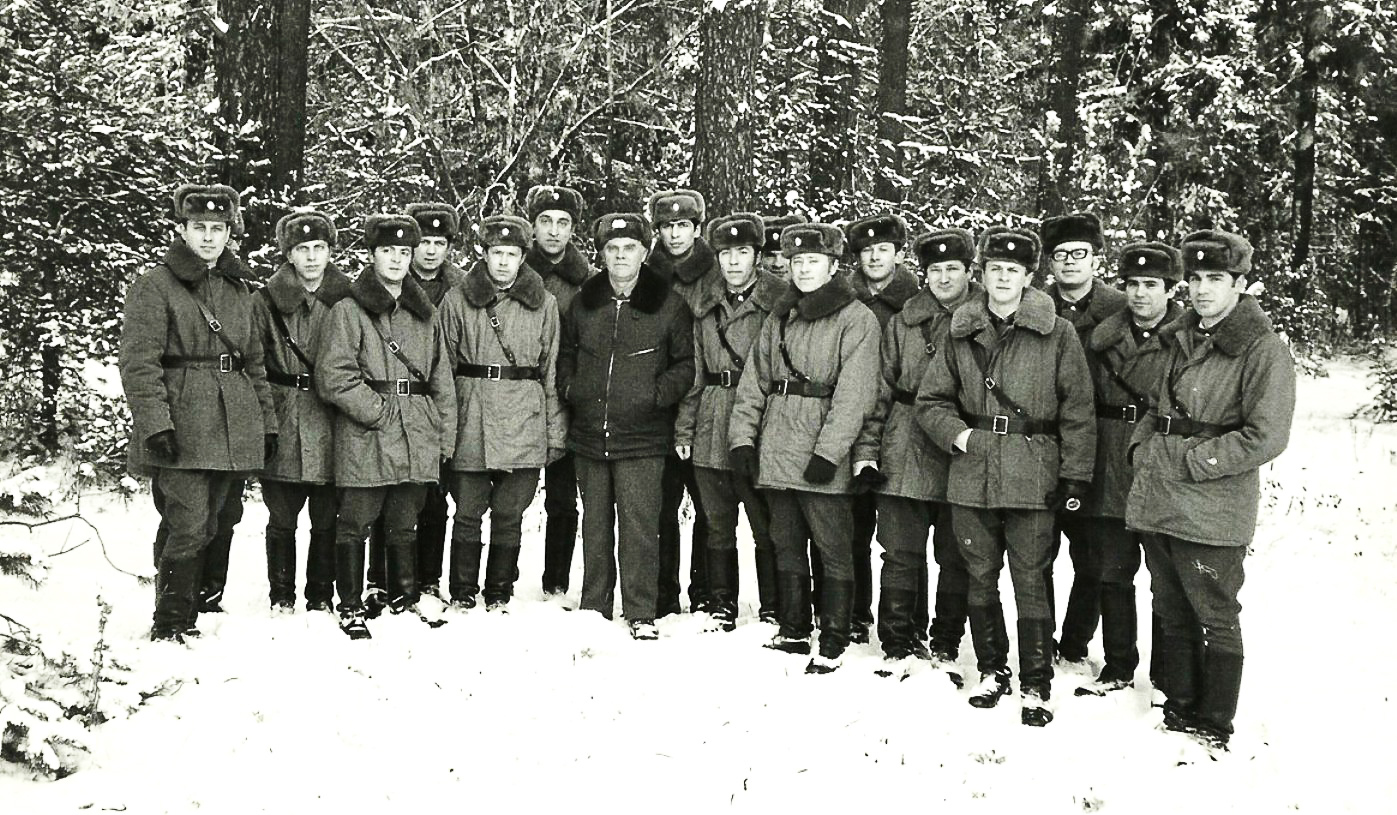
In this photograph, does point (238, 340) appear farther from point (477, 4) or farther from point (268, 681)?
point (477, 4)

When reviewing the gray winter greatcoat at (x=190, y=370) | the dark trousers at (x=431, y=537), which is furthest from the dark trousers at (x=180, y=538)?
the dark trousers at (x=431, y=537)

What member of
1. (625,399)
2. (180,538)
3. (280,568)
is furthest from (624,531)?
(180,538)

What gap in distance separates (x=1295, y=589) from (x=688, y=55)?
876cm

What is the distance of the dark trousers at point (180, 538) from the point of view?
20.3ft

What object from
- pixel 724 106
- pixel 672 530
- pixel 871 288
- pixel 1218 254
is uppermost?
pixel 724 106

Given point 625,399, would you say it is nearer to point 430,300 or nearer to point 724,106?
point 430,300

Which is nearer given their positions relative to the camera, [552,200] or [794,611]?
[794,611]

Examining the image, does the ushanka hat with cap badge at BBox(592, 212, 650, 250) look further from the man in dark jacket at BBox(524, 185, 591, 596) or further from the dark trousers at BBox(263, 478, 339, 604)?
the dark trousers at BBox(263, 478, 339, 604)

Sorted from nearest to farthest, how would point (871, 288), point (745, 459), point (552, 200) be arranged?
1. point (745, 459)
2. point (871, 288)
3. point (552, 200)

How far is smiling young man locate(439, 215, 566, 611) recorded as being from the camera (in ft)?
23.6

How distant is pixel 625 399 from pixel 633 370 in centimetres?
19

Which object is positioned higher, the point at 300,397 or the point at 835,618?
the point at 300,397

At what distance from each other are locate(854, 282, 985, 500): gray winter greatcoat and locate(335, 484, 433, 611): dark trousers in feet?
8.98

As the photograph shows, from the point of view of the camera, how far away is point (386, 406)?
681 cm
